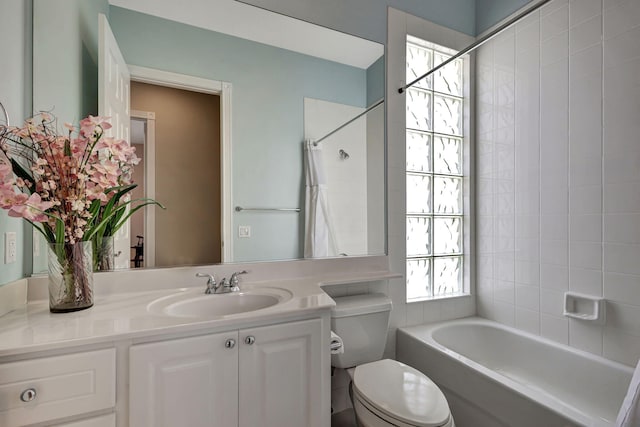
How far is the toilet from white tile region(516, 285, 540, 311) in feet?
3.11

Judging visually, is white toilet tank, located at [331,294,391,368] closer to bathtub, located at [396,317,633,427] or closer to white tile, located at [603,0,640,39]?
bathtub, located at [396,317,633,427]

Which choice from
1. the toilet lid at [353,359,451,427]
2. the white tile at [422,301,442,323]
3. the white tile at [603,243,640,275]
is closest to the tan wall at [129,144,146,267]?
the toilet lid at [353,359,451,427]

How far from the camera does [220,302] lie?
4.33 ft

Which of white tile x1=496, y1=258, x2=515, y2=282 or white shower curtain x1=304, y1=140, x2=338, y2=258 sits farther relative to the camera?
white tile x1=496, y1=258, x2=515, y2=282

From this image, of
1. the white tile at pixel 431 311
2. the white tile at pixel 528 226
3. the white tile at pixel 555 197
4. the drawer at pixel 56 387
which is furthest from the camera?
the white tile at pixel 431 311

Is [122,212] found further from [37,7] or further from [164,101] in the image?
[37,7]

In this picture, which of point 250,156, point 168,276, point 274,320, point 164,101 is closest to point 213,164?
point 250,156

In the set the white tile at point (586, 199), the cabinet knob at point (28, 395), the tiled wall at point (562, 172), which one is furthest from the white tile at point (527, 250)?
the cabinet knob at point (28, 395)

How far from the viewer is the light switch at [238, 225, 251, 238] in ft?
5.09

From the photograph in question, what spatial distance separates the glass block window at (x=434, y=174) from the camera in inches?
82.7

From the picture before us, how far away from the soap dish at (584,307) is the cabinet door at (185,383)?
1.75 m

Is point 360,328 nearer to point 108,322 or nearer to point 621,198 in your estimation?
point 108,322

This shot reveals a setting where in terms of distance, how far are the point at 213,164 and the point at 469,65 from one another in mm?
1949

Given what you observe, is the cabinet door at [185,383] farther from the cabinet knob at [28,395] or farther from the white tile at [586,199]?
the white tile at [586,199]
